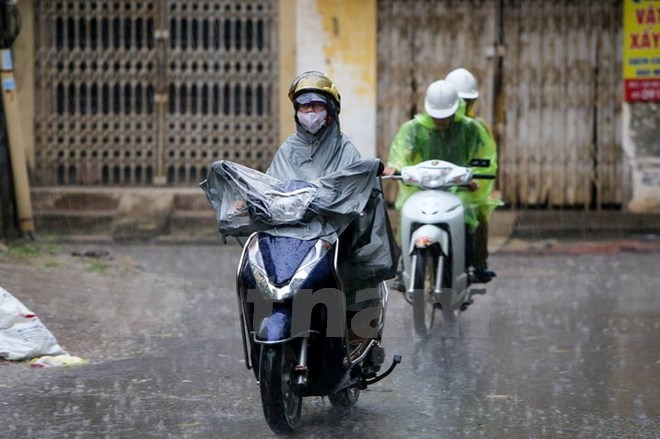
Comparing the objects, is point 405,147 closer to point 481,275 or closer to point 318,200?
point 481,275

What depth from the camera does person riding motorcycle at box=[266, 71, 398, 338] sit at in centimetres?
606

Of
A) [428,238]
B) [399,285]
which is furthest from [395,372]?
[399,285]

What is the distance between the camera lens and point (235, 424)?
5984 millimetres

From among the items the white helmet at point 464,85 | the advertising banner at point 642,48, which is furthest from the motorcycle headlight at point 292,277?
the advertising banner at point 642,48

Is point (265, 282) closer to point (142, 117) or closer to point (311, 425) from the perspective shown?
point (311, 425)

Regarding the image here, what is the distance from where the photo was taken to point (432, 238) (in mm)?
8211

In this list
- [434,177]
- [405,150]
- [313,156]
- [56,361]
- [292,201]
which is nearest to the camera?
[292,201]

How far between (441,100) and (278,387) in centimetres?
367

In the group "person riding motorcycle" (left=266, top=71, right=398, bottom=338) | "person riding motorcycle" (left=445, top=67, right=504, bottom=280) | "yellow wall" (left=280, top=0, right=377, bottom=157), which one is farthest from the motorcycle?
"yellow wall" (left=280, top=0, right=377, bottom=157)

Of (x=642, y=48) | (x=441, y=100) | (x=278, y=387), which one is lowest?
(x=278, y=387)

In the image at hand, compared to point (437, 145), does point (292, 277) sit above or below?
below

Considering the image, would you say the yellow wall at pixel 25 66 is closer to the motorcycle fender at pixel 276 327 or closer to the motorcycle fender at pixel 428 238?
the motorcycle fender at pixel 428 238

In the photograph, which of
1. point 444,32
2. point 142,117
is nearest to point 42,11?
point 142,117

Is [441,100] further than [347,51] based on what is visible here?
No
